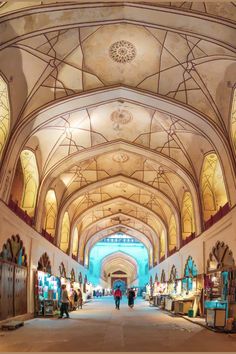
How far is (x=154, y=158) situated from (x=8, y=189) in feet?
21.1

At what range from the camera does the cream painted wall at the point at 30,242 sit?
11242 millimetres

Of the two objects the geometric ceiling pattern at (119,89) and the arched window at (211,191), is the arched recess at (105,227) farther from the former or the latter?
the arched window at (211,191)

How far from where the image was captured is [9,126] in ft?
36.4

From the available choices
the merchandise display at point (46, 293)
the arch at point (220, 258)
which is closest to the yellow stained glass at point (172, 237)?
the merchandise display at point (46, 293)

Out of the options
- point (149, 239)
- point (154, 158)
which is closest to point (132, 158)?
point (154, 158)

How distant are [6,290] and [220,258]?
6.83 m

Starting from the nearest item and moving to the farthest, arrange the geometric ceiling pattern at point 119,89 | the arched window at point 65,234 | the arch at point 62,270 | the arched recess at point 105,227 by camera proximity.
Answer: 1. the geometric ceiling pattern at point 119,89
2. the arch at point 62,270
3. the arched window at point 65,234
4. the arched recess at point 105,227

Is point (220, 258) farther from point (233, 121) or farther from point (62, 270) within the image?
point (62, 270)

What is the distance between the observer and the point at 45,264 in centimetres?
1700

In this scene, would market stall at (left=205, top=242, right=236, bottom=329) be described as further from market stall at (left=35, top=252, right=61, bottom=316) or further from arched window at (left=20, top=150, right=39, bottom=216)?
arched window at (left=20, top=150, right=39, bottom=216)

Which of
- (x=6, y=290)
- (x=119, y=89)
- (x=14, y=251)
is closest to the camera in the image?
(x=6, y=290)

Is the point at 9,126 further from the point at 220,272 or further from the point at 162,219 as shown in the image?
the point at 162,219

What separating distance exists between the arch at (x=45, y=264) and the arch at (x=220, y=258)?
6826 millimetres

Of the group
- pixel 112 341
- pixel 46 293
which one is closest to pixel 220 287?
pixel 112 341
